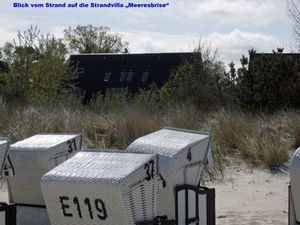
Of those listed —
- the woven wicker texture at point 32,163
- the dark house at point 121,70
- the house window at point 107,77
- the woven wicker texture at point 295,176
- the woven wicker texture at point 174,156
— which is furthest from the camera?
the house window at point 107,77

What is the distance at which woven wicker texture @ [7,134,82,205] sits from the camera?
5.17m

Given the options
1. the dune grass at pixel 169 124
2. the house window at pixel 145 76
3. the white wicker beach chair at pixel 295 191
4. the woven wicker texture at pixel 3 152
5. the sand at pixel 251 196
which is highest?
the woven wicker texture at pixel 3 152

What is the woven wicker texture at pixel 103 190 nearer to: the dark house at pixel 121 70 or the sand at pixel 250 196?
the sand at pixel 250 196

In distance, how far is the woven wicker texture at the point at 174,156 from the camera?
14.9 feet

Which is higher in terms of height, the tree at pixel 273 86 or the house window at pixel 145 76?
the tree at pixel 273 86

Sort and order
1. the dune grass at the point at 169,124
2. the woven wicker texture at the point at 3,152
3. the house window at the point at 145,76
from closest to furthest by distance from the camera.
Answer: the woven wicker texture at the point at 3,152, the dune grass at the point at 169,124, the house window at the point at 145,76

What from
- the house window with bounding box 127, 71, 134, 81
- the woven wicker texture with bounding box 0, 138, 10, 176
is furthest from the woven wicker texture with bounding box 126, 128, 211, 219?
the house window with bounding box 127, 71, 134, 81

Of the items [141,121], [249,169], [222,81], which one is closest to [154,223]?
[249,169]

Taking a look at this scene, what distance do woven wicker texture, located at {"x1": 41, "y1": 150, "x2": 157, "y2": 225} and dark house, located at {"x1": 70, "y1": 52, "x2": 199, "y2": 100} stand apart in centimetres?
4115

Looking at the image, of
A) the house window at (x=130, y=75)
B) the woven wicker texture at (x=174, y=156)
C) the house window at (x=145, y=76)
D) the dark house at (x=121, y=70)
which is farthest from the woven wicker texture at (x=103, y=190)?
the house window at (x=130, y=75)

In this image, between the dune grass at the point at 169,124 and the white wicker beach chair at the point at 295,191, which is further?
the dune grass at the point at 169,124

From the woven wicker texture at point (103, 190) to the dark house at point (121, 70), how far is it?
4115 centimetres

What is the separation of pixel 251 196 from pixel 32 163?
427cm

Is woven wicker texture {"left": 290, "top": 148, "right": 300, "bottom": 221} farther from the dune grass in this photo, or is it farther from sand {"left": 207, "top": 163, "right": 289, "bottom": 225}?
the dune grass
